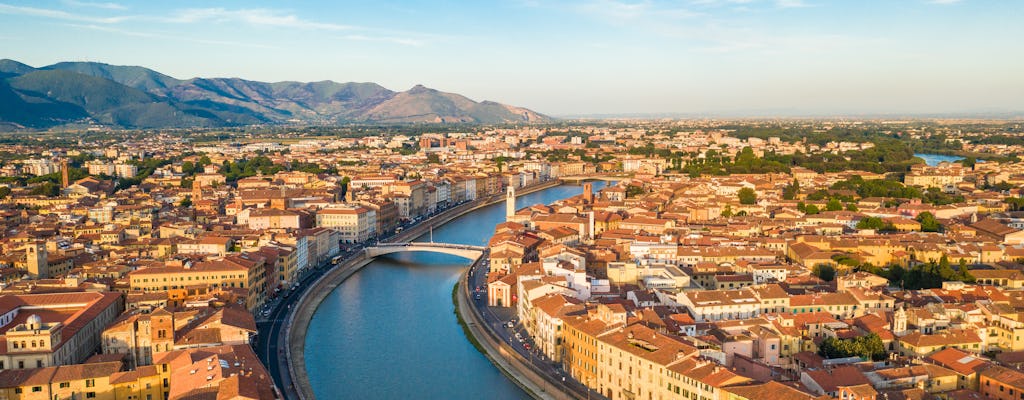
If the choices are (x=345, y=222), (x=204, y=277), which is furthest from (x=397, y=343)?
(x=345, y=222)

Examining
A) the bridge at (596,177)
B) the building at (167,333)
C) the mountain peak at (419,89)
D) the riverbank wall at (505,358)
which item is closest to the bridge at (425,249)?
the riverbank wall at (505,358)

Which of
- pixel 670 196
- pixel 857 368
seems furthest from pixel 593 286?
pixel 670 196

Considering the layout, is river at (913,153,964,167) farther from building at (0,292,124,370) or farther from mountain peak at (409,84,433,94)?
mountain peak at (409,84,433,94)

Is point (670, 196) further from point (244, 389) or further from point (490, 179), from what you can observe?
point (244, 389)

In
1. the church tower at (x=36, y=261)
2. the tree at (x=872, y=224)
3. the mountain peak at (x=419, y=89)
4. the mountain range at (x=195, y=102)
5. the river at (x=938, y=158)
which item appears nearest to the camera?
the church tower at (x=36, y=261)

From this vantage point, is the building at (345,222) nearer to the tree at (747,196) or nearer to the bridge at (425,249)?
the bridge at (425,249)

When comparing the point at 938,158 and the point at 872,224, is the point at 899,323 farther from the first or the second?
the point at 938,158
